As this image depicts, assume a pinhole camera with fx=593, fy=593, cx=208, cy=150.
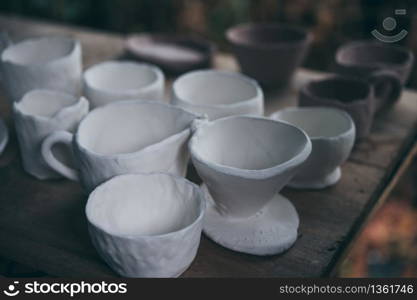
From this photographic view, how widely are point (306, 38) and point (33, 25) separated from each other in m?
0.73

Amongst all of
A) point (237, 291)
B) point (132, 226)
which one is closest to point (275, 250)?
point (237, 291)

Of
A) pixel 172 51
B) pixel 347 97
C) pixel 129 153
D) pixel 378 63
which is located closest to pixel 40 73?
pixel 129 153

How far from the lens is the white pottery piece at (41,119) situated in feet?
2.86

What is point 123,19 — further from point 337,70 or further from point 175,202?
point 175,202

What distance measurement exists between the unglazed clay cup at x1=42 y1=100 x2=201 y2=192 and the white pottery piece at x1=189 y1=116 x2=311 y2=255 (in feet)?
0.15

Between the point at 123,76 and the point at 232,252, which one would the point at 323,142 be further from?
the point at 123,76

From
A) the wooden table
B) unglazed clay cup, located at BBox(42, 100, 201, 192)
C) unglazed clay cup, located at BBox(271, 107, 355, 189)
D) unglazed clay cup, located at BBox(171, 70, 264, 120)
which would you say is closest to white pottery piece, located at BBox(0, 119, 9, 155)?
the wooden table

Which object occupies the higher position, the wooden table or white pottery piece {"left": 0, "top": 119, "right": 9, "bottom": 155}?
the wooden table

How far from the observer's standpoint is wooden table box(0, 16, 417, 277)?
0.75 m

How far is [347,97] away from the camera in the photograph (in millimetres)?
1062

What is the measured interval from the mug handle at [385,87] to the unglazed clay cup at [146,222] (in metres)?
0.47

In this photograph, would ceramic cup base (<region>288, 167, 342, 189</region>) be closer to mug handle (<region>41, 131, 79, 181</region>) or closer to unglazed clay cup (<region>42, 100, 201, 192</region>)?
unglazed clay cup (<region>42, 100, 201, 192</region>)

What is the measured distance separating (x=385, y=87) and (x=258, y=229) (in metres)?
0.45

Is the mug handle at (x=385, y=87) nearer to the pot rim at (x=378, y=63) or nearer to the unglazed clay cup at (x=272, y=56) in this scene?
the pot rim at (x=378, y=63)
